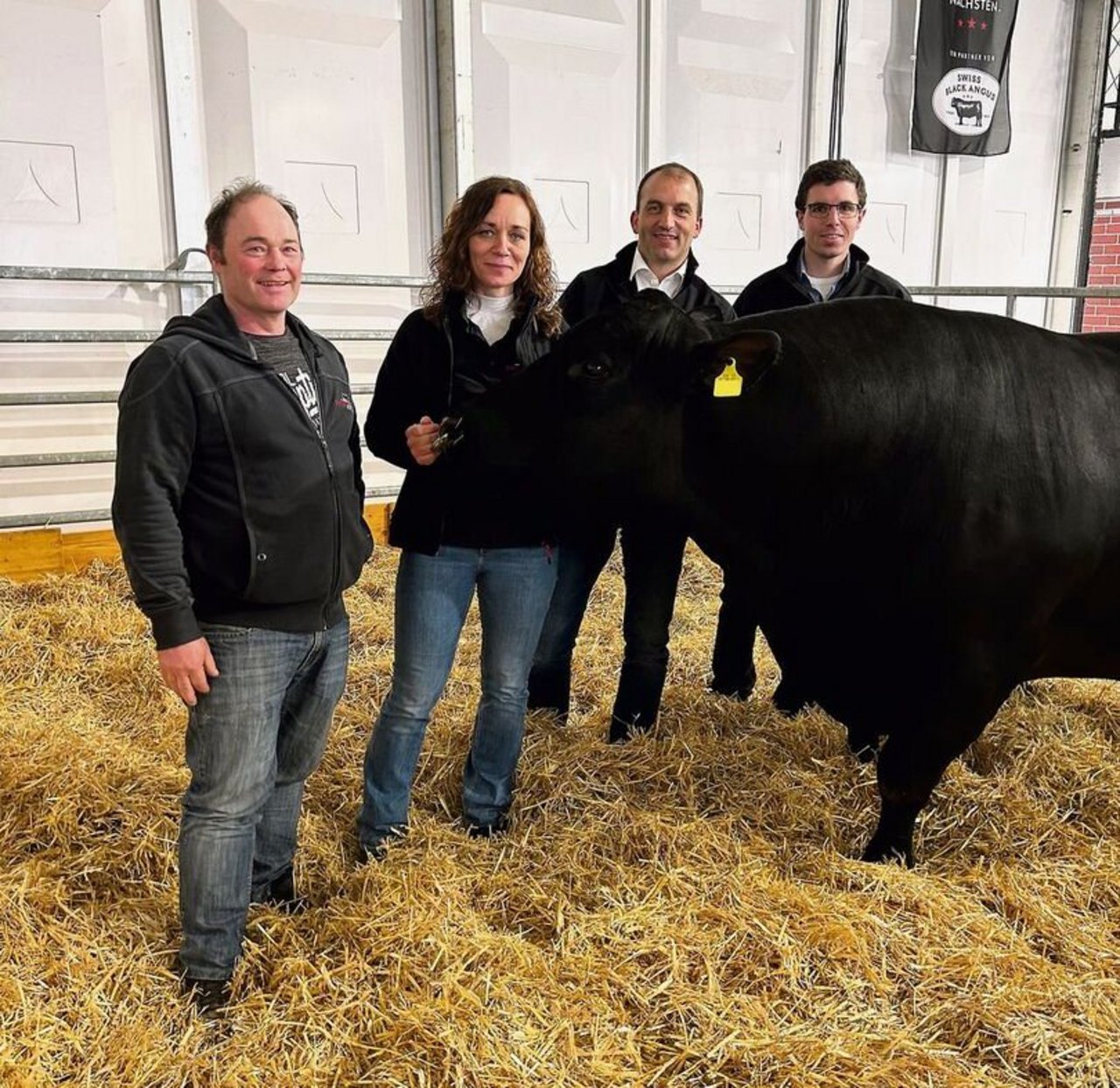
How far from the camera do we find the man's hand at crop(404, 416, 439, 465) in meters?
2.20

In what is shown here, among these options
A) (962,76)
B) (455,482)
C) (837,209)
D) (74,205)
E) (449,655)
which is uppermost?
(962,76)

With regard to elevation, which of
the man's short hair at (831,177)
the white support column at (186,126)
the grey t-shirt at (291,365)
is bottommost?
the grey t-shirt at (291,365)

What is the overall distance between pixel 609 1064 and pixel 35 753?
1.87 metres

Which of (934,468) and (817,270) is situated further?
(817,270)

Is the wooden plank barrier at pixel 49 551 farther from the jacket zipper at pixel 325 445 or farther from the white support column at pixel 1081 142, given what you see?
the white support column at pixel 1081 142

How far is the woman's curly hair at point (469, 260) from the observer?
2.25 meters

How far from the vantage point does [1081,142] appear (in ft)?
29.8

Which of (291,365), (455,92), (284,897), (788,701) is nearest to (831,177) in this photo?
(788,701)

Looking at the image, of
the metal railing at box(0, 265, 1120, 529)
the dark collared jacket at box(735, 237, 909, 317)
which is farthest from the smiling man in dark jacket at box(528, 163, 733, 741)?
the metal railing at box(0, 265, 1120, 529)

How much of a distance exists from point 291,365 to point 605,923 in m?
1.29

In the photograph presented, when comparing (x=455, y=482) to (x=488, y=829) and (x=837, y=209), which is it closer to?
(x=488, y=829)

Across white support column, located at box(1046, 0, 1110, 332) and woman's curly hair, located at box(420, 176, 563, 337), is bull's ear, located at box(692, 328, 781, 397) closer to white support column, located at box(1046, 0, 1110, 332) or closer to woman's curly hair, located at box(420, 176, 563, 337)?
woman's curly hair, located at box(420, 176, 563, 337)

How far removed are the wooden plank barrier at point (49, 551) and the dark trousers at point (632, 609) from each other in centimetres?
186

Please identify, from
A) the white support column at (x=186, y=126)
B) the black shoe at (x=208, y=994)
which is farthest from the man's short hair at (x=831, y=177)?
the white support column at (x=186, y=126)
